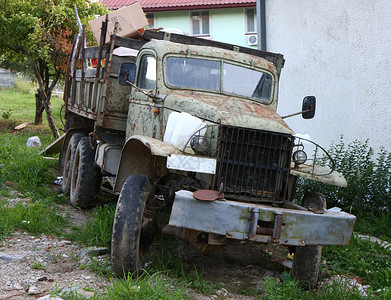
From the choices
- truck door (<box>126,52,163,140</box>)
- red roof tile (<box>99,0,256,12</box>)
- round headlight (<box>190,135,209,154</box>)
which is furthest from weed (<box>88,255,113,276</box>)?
red roof tile (<box>99,0,256,12</box>)

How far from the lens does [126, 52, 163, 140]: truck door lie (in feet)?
19.4

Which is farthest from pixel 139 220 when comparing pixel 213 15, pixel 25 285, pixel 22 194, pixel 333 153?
pixel 213 15

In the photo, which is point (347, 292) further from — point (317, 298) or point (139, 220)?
point (139, 220)

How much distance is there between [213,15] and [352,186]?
19.9 m

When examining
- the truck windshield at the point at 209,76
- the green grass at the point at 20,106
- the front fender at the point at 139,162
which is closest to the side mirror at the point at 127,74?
the truck windshield at the point at 209,76

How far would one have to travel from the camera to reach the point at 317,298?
4.50 meters

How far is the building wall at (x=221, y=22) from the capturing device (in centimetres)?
2578

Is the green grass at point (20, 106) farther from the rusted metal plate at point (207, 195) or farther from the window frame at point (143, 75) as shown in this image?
the rusted metal plate at point (207, 195)

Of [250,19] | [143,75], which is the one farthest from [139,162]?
[250,19]

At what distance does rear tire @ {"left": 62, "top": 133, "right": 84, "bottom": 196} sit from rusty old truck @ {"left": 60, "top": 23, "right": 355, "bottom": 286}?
2.86ft

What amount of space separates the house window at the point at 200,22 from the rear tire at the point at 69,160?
18835mm

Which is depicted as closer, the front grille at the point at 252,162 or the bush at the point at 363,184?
the front grille at the point at 252,162

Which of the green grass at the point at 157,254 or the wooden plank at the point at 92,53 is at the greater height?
the wooden plank at the point at 92,53

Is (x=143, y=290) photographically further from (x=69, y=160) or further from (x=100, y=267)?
(x=69, y=160)
